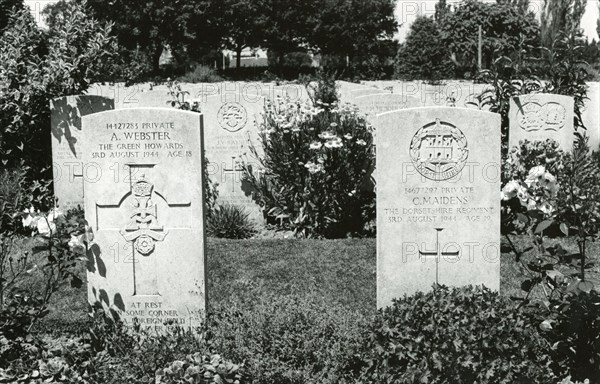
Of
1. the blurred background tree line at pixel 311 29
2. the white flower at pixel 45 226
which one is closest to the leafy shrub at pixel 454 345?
the white flower at pixel 45 226

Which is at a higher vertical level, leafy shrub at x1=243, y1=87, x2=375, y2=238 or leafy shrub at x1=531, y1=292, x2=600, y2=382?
leafy shrub at x1=243, y1=87, x2=375, y2=238

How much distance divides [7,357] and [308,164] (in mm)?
5441

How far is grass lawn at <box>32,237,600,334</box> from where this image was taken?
24.5ft

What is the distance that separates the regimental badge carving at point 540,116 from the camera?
11.2 m

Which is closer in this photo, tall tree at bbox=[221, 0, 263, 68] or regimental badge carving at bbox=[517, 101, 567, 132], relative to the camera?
regimental badge carving at bbox=[517, 101, 567, 132]

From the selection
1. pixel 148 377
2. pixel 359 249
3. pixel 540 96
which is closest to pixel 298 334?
pixel 148 377

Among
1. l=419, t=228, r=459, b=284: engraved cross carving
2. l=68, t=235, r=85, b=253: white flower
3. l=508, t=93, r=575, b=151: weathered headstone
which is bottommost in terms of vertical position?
l=419, t=228, r=459, b=284: engraved cross carving

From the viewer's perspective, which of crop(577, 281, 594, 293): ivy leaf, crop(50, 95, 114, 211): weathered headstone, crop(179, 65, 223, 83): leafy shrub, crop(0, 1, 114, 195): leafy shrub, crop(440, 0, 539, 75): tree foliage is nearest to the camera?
crop(577, 281, 594, 293): ivy leaf

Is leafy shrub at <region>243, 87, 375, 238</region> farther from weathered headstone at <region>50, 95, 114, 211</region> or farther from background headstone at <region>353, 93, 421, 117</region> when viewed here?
weathered headstone at <region>50, 95, 114, 211</region>

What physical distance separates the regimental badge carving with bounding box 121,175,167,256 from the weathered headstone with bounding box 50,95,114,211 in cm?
A: 473

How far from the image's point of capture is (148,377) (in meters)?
5.14

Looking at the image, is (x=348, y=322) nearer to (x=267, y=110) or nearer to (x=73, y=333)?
(x=73, y=333)

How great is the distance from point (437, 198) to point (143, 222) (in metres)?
2.22

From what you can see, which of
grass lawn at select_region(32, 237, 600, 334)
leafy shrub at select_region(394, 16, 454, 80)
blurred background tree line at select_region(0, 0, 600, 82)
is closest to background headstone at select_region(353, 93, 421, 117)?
grass lawn at select_region(32, 237, 600, 334)
